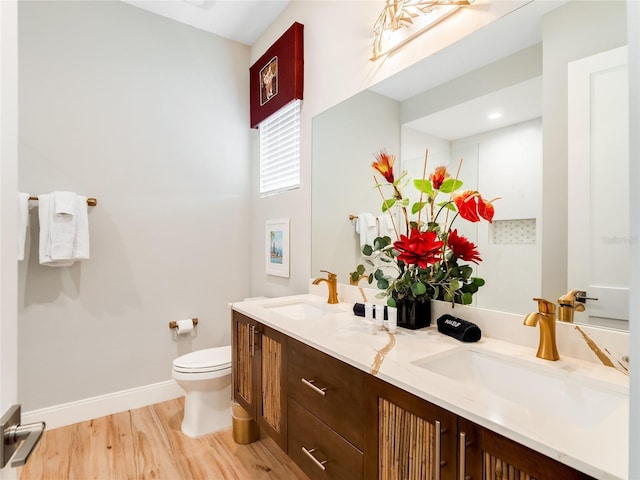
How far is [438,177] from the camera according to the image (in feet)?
4.58

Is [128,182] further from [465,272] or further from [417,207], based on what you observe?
[465,272]

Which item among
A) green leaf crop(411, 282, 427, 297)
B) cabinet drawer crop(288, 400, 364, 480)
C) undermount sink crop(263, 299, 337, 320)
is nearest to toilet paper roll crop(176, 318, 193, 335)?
undermount sink crop(263, 299, 337, 320)

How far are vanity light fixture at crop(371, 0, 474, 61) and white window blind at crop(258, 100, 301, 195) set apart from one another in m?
0.80

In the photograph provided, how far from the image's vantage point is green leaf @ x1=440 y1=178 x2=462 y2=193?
1346 millimetres

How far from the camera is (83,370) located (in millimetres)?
2273

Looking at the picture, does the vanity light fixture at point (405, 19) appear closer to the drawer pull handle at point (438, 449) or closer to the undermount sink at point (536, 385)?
the undermount sink at point (536, 385)

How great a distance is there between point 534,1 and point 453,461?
1.40 metres

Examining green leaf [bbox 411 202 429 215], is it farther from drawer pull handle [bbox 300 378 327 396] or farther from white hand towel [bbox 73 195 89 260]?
white hand towel [bbox 73 195 89 260]

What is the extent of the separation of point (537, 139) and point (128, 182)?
8.17 ft

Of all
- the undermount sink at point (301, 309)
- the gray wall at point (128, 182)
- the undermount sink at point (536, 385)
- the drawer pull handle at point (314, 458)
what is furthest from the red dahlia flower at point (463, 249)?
the gray wall at point (128, 182)

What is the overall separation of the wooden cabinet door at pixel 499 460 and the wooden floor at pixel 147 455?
4.32ft

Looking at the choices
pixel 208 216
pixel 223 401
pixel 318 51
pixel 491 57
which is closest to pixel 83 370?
pixel 223 401

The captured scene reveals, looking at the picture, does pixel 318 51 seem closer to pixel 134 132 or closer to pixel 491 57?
pixel 491 57

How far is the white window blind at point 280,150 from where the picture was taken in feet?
7.79
